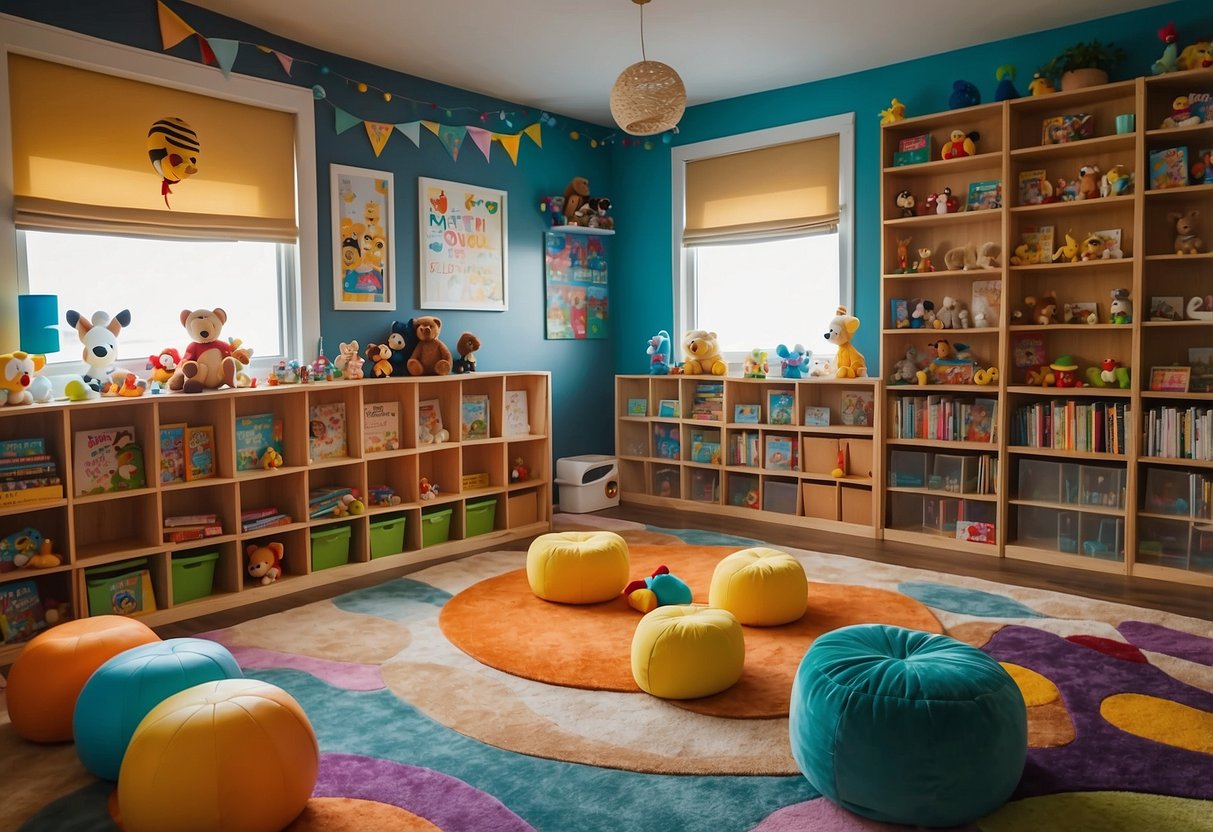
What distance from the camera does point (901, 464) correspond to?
5.05 metres

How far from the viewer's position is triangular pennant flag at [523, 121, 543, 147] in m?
5.92

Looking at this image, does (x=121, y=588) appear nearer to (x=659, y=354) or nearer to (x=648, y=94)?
(x=648, y=94)

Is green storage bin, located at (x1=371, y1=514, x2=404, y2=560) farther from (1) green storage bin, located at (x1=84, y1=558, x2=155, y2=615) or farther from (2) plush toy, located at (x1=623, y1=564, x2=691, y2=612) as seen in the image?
(2) plush toy, located at (x1=623, y1=564, x2=691, y2=612)

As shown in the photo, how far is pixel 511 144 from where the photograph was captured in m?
5.78

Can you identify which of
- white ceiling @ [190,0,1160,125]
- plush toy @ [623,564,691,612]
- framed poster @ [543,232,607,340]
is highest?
white ceiling @ [190,0,1160,125]

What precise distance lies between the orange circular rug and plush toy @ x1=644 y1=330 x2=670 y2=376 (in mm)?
2036

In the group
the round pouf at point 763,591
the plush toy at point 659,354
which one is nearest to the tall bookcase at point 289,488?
the plush toy at point 659,354

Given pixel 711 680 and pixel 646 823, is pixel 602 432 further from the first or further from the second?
pixel 646 823

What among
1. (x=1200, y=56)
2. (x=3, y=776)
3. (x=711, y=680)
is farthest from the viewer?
(x=1200, y=56)

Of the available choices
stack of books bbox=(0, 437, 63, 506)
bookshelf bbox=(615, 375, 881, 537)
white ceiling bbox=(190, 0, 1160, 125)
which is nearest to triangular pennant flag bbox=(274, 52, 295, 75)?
white ceiling bbox=(190, 0, 1160, 125)

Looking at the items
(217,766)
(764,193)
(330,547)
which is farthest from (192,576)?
(764,193)

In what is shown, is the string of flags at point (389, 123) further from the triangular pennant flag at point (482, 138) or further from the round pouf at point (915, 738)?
the round pouf at point (915, 738)

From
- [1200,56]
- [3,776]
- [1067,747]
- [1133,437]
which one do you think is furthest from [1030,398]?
[3,776]

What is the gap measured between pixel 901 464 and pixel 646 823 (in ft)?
11.0
